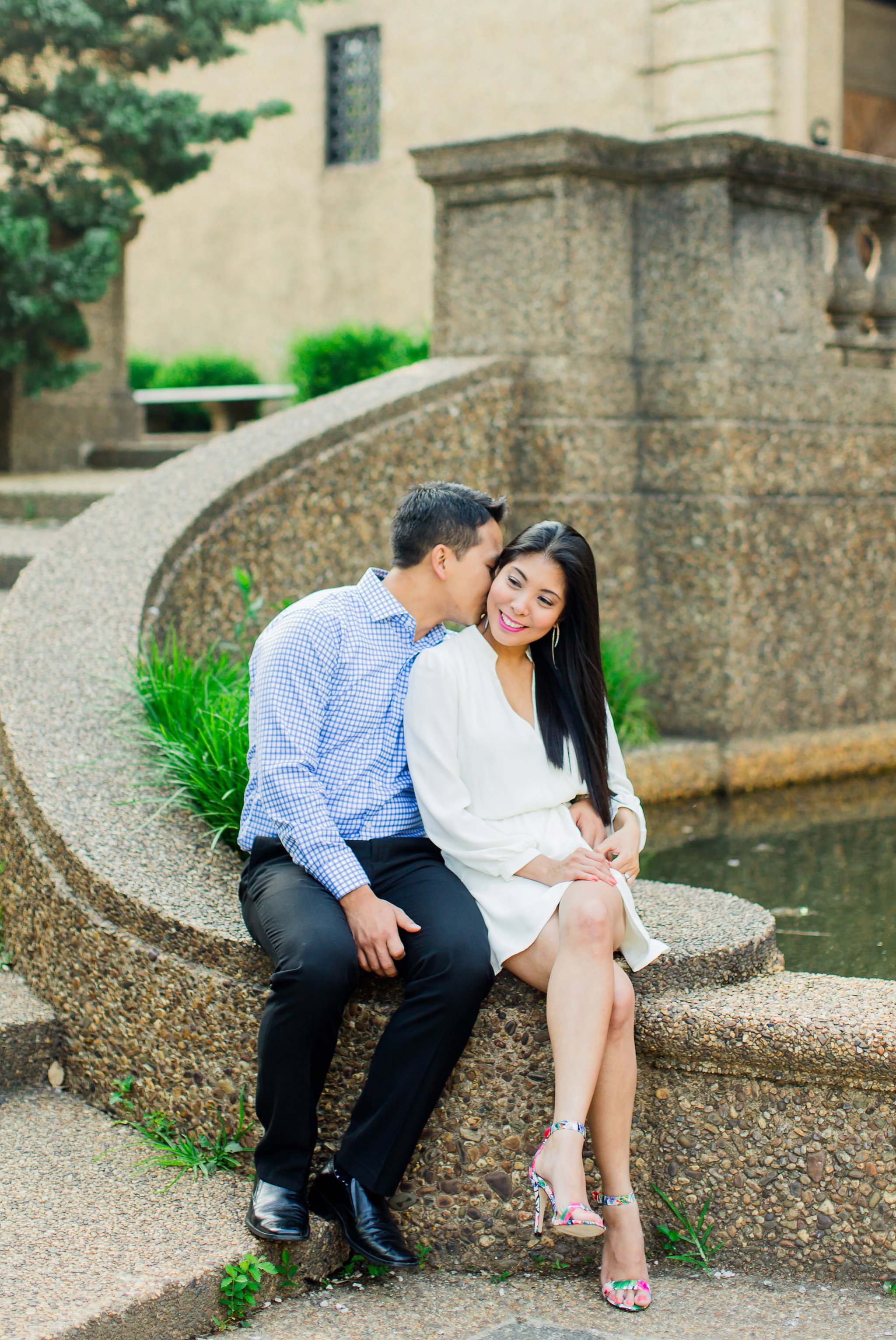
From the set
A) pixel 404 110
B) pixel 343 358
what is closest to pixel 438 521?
pixel 343 358

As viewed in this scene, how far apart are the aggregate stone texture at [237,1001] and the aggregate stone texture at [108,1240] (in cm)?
16

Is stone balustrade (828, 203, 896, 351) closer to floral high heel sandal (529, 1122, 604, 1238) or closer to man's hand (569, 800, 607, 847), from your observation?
man's hand (569, 800, 607, 847)

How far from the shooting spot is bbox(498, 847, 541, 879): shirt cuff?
318cm

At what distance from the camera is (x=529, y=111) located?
14062 mm

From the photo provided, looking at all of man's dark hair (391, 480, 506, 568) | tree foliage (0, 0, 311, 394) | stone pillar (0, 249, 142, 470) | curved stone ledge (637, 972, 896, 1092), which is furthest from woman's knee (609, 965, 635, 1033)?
stone pillar (0, 249, 142, 470)

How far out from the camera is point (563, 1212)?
274 cm

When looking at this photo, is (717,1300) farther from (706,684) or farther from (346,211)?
(346,211)

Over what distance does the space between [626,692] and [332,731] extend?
293cm

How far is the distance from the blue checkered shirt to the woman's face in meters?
0.24

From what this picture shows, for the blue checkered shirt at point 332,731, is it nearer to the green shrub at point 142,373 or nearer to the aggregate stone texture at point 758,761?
the aggregate stone texture at point 758,761

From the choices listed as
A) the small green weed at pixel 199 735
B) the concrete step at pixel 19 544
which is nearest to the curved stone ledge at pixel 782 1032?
the small green weed at pixel 199 735

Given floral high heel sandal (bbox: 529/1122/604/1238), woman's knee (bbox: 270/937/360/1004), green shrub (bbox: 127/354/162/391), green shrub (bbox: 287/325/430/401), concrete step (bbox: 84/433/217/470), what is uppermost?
green shrub (bbox: 127/354/162/391)

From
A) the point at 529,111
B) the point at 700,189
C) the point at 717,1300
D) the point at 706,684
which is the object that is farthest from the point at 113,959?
the point at 529,111

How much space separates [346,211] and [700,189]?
34.7ft
